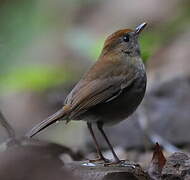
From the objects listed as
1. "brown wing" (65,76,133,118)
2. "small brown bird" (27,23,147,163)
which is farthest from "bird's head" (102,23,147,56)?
"brown wing" (65,76,133,118)

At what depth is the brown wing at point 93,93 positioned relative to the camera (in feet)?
16.7

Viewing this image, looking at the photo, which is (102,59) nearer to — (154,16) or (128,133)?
(128,133)

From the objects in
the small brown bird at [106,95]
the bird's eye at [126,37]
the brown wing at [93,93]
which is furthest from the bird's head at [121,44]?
the brown wing at [93,93]

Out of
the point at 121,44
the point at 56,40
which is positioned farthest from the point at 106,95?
the point at 56,40

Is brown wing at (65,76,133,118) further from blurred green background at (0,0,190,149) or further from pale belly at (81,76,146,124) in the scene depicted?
blurred green background at (0,0,190,149)

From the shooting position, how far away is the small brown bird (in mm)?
5090

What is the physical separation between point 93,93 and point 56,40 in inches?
266

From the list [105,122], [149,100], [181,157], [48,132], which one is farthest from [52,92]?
[181,157]

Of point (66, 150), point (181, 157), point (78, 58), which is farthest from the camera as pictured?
point (78, 58)

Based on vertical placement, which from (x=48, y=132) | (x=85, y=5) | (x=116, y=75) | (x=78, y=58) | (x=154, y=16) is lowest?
(x=116, y=75)

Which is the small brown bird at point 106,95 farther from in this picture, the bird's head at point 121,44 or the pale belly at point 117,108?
the bird's head at point 121,44

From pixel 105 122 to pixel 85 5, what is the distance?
27.3 ft

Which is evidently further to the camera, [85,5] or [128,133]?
[85,5]

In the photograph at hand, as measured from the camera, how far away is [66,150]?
17.0 ft
